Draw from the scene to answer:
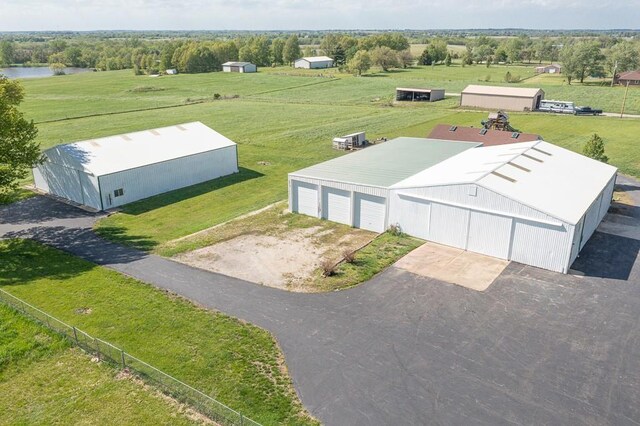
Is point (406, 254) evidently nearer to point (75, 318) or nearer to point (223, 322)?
point (223, 322)

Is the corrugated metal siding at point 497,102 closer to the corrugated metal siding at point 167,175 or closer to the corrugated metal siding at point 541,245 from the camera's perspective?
the corrugated metal siding at point 167,175

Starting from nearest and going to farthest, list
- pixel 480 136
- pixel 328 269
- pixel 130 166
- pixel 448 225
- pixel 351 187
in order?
pixel 328 269
pixel 448 225
pixel 351 187
pixel 130 166
pixel 480 136

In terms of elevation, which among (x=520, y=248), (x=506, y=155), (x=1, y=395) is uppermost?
(x=506, y=155)

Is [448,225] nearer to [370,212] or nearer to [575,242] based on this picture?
[370,212]

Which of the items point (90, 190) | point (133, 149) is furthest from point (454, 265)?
point (133, 149)

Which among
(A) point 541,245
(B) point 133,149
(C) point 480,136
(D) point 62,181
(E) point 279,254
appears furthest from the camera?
(C) point 480,136

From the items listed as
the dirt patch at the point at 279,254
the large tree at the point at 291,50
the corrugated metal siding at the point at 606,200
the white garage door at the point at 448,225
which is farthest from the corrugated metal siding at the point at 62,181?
the large tree at the point at 291,50

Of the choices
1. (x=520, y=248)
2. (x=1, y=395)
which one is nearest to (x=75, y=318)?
(x=1, y=395)
